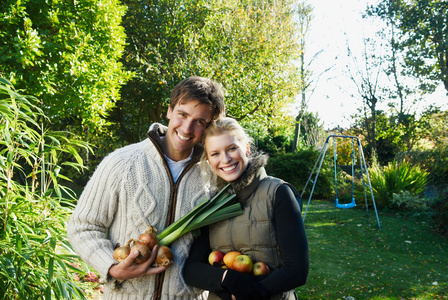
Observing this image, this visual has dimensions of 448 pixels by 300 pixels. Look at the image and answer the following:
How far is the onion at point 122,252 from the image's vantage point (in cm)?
169

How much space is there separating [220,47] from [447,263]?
733 cm

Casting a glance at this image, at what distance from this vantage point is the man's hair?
74.6 inches

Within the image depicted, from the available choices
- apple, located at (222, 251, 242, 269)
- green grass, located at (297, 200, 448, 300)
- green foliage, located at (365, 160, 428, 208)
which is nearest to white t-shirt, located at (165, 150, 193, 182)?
apple, located at (222, 251, 242, 269)

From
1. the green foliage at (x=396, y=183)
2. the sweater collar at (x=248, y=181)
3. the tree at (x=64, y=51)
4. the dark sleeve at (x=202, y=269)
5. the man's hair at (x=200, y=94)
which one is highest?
the tree at (x=64, y=51)

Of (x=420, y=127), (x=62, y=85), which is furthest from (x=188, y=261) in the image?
(x=420, y=127)

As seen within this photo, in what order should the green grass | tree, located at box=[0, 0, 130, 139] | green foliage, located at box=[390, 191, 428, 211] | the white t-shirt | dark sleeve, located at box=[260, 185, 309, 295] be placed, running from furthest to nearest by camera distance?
green foliage, located at box=[390, 191, 428, 211] → tree, located at box=[0, 0, 130, 139] → the green grass → the white t-shirt → dark sleeve, located at box=[260, 185, 309, 295]

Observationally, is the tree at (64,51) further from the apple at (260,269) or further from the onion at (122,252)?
Answer: the apple at (260,269)

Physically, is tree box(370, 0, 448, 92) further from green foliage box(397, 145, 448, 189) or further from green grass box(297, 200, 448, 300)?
green grass box(297, 200, 448, 300)

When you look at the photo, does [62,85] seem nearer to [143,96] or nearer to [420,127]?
[143,96]

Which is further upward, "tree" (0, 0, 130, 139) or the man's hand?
"tree" (0, 0, 130, 139)

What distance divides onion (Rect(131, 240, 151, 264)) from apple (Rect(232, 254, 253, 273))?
1.29ft

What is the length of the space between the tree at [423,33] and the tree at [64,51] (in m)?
10.3

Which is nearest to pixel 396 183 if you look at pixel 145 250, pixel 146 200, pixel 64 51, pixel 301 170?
pixel 301 170

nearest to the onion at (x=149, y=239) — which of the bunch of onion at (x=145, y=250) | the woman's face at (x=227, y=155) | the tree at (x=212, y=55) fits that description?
the bunch of onion at (x=145, y=250)
